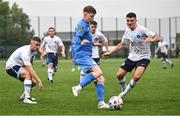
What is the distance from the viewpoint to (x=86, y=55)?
39.5ft

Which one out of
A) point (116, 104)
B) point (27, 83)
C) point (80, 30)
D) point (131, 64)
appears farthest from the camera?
point (131, 64)

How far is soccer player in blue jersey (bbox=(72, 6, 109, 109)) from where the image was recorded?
463 inches

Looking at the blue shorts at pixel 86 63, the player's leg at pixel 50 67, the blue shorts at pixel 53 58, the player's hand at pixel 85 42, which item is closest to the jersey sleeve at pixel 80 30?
the player's hand at pixel 85 42

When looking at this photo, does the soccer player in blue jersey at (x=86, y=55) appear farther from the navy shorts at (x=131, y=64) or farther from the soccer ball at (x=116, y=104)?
the navy shorts at (x=131, y=64)

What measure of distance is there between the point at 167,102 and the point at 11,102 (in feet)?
12.6

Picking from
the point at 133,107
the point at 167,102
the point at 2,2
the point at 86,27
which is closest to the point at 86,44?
the point at 86,27

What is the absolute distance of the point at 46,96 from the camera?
1475 cm

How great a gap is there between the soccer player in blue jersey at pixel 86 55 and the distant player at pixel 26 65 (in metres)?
1.12

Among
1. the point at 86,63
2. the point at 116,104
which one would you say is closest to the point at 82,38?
the point at 86,63

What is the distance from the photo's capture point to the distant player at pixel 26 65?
41.1 feet

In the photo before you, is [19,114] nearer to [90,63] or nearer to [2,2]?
[90,63]

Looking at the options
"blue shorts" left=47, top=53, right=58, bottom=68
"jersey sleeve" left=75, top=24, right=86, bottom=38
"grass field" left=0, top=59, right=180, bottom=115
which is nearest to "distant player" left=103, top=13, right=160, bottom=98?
"grass field" left=0, top=59, right=180, bottom=115

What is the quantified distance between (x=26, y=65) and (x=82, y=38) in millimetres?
1542

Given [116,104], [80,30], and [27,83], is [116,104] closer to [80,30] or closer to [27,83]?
[80,30]
